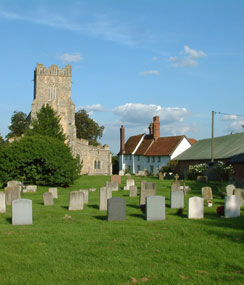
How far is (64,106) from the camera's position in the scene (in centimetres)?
6462

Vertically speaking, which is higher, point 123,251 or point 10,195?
point 10,195

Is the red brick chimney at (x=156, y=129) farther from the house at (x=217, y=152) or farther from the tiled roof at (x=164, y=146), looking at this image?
the house at (x=217, y=152)

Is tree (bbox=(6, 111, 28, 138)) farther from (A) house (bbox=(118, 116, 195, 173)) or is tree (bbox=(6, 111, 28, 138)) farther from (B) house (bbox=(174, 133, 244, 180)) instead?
(B) house (bbox=(174, 133, 244, 180))

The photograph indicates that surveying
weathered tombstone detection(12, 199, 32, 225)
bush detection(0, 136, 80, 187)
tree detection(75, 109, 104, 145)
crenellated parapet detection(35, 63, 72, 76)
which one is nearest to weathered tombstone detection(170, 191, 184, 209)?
weathered tombstone detection(12, 199, 32, 225)

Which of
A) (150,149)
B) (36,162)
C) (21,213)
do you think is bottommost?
(21,213)

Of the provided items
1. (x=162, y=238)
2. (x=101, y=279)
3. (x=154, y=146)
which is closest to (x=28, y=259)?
(x=101, y=279)

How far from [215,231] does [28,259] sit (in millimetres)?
5951

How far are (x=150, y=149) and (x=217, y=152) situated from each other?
61.9ft

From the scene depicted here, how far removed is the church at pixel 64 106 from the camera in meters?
62.7

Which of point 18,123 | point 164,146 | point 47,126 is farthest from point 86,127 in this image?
point 47,126

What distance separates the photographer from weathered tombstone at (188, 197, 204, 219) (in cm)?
1466

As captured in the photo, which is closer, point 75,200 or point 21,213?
point 21,213

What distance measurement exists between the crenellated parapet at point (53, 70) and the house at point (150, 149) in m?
13.8

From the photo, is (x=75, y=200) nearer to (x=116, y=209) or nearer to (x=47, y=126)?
(x=116, y=209)
